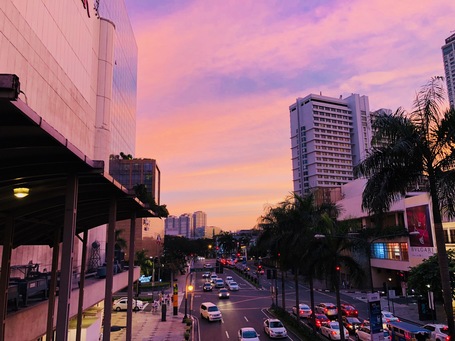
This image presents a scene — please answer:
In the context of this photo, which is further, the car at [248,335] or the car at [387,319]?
the car at [387,319]

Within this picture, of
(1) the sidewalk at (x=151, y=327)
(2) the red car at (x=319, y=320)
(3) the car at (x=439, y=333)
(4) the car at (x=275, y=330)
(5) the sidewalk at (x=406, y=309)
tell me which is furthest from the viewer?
(5) the sidewalk at (x=406, y=309)

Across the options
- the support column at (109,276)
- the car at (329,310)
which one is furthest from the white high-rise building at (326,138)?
the support column at (109,276)

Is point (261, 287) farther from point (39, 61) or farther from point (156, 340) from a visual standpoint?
point (39, 61)

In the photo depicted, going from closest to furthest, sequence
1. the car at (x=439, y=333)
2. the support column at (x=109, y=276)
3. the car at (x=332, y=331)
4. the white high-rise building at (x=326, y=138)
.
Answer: the support column at (x=109, y=276), the car at (x=439, y=333), the car at (x=332, y=331), the white high-rise building at (x=326, y=138)

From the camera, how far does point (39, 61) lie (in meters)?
24.8

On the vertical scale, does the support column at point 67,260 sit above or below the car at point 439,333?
above

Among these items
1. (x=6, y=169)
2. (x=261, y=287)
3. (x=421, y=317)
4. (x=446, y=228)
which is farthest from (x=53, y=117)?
(x=261, y=287)

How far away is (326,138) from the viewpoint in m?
166

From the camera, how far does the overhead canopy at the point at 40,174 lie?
650 cm

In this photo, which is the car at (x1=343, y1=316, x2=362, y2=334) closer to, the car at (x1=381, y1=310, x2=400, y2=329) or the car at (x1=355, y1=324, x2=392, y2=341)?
the car at (x1=355, y1=324, x2=392, y2=341)

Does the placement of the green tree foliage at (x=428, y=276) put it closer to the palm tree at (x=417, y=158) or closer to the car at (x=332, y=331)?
the car at (x=332, y=331)

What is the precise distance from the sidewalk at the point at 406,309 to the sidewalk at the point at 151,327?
79.2ft

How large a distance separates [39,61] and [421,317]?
139 ft

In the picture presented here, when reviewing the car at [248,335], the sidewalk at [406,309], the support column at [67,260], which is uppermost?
the support column at [67,260]
